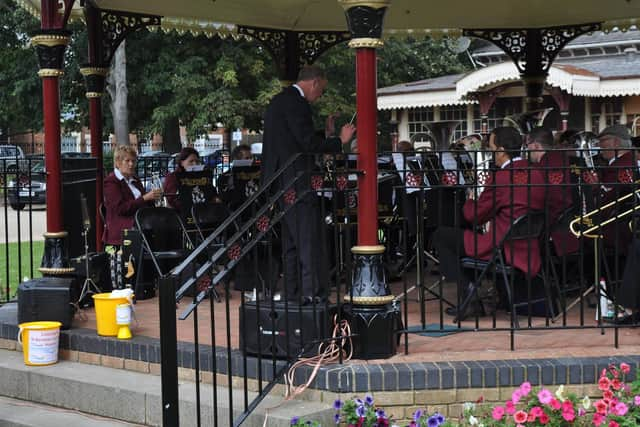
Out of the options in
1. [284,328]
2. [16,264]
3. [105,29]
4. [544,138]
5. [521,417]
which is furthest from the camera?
[16,264]

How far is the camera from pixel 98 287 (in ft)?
24.8

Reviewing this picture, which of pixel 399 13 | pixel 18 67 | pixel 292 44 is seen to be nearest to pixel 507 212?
pixel 399 13

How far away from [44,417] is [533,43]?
774 centimetres

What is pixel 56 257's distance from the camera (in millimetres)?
7273

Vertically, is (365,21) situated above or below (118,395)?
above

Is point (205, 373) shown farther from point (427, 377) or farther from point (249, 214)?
point (249, 214)

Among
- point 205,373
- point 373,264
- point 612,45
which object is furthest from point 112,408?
point 612,45

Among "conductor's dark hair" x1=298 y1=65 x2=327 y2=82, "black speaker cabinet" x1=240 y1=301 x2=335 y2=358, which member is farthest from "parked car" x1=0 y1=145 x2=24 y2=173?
"black speaker cabinet" x1=240 y1=301 x2=335 y2=358

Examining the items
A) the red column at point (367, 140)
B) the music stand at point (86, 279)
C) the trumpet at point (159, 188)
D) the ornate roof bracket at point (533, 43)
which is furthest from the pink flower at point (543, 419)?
the ornate roof bracket at point (533, 43)

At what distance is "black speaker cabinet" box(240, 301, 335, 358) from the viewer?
5.42 m

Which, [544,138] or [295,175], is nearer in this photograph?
[295,175]

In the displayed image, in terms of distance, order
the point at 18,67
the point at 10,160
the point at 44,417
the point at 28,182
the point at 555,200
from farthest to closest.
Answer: the point at 18,67
the point at 10,160
the point at 28,182
the point at 555,200
the point at 44,417

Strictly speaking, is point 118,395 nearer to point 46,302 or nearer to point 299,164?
point 46,302

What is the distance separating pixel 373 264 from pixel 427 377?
0.79 m
